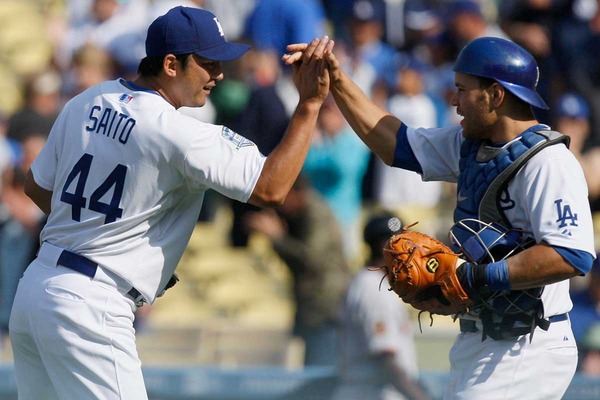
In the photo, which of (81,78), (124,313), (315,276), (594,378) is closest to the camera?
(124,313)

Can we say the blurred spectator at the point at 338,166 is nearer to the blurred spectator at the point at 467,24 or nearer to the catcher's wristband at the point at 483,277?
the blurred spectator at the point at 467,24

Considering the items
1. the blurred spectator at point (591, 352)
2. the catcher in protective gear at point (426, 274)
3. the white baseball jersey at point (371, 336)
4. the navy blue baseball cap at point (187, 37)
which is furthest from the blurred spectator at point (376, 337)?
the navy blue baseball cap at point (187, 37)

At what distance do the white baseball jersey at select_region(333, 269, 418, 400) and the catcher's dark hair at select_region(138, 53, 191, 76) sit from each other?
2610 millimetres

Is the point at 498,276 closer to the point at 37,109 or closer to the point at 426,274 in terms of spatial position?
the point at 426,274

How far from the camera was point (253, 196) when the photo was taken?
4152 mm

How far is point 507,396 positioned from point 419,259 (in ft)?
2.01

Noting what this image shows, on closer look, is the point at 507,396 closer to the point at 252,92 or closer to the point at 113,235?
the point at 113,235

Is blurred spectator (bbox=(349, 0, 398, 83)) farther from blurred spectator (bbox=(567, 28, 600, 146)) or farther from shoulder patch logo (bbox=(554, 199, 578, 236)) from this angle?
shoulder patch logo (bbox=(554, 199, 578, 236))

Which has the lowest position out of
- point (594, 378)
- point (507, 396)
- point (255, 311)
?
point (255, 311)

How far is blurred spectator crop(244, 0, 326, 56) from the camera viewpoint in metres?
9.68

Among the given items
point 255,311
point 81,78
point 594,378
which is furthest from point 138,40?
point 594,378

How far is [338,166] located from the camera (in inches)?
361

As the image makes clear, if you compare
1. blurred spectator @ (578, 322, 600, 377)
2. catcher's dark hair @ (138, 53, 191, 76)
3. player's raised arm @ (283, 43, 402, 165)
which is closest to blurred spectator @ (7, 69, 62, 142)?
blurred spectator @ (578, 322, 600, 377)

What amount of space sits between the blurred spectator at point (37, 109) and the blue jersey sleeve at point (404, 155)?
17.7ft
